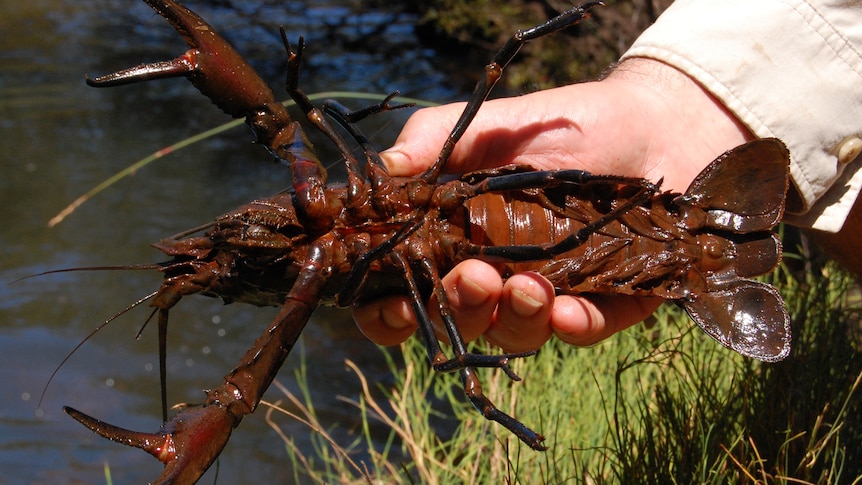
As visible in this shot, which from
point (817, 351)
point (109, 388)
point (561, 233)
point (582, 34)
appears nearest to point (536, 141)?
point (561, 233)

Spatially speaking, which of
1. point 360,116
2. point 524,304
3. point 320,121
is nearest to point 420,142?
point 360,116

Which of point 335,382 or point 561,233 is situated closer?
point 561,233

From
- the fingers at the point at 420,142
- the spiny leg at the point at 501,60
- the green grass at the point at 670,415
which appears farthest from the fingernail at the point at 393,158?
the green grass at the point at 670,415

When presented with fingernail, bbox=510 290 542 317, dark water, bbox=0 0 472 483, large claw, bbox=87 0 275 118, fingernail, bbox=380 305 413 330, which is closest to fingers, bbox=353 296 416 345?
fingernail, bbox=380 305 413 330

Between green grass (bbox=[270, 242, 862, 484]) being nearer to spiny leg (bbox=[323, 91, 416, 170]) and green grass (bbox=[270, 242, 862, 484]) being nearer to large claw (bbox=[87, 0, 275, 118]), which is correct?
spiny leg (bbox=[323, 91, 416, 170])

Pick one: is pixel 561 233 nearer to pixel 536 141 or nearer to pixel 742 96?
pixel 536 141
